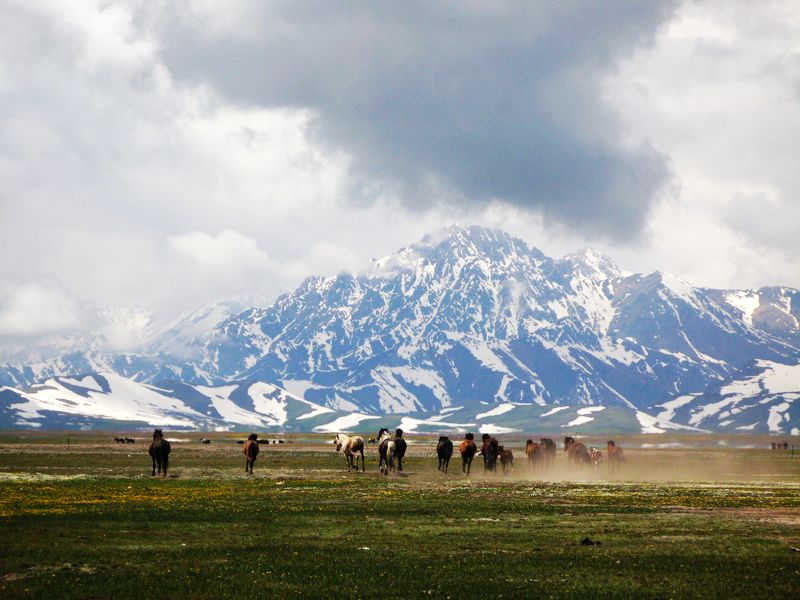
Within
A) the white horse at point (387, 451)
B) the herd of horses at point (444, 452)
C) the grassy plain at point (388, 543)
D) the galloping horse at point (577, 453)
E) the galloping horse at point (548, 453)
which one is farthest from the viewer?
the galloping horse at point (577, 453)

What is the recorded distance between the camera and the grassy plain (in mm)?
22483

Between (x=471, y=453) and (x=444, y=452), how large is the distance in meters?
2.86

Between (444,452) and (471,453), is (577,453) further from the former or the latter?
(471,453)

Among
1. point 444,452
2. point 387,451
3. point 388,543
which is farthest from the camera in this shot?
point 444,452

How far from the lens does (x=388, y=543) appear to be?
1164 inches

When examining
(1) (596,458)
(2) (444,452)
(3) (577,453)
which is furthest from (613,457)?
(2) (444,452)

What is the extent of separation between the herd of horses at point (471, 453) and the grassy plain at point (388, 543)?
1808 centimetres

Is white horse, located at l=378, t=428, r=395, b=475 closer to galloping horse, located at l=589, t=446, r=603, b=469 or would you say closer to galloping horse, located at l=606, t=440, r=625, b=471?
galloping horse, located at l=589, t=446, r=603, b=469

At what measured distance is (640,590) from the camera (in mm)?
22125

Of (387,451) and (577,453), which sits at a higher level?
(387,451)

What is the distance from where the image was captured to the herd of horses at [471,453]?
69.5 m

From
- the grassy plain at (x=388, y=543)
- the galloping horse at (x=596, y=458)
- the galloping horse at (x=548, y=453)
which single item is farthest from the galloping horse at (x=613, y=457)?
the grassy plain at (x=388, y=543)

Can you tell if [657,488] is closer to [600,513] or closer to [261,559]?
[600,513]

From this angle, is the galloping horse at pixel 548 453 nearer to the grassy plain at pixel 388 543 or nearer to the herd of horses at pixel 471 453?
the herd of horses at pixel 471 453
